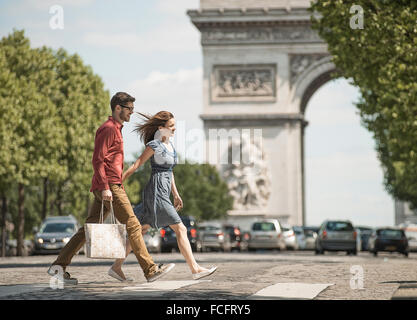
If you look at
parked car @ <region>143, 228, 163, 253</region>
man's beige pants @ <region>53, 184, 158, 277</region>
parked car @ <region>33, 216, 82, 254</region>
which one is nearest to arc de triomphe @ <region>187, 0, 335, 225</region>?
parked car @ <region>143, 228, 163, 253</region>

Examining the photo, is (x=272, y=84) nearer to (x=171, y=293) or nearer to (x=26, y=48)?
(x=26, y=48)

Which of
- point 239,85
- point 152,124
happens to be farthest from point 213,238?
point 152,124

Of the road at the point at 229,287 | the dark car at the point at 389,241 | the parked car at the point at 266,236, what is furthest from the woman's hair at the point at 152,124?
the parked car at the point at 266,236

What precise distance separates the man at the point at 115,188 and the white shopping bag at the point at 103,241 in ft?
1.14

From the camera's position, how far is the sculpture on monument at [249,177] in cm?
4894

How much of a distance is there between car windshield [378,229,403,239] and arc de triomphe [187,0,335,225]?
948cm

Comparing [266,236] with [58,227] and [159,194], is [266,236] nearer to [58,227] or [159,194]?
[58,227]

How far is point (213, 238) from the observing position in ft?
144

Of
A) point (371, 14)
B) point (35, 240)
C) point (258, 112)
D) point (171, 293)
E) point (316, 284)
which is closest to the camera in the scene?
point (171, 293)

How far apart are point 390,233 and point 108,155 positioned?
98.9 ft

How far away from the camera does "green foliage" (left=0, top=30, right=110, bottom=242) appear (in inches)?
1533
